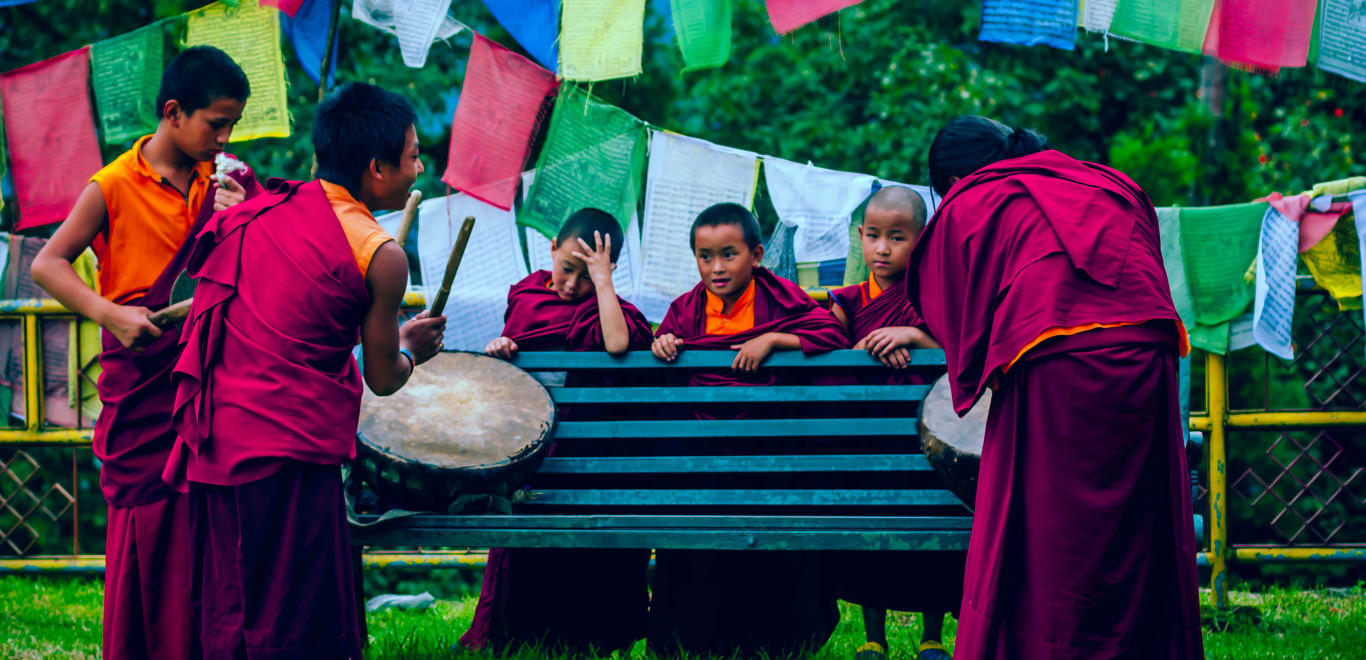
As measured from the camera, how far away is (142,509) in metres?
2.84

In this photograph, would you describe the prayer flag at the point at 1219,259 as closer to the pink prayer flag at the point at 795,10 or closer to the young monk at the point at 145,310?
the pink prayer flag at the point at 795,10

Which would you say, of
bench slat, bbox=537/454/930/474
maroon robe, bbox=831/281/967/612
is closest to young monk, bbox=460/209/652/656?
bench slat, bbox=537/454/930/474

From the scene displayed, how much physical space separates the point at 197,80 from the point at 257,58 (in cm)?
157

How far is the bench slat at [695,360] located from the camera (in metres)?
3.23

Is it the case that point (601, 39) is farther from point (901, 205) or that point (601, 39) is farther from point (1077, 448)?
point (1077, 448)

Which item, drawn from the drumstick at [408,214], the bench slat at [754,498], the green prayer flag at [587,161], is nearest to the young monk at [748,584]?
the bench slat at [754,498]

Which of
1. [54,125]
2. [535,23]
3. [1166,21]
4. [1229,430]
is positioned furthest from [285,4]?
[1229,430]

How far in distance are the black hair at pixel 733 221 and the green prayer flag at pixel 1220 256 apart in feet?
5.70

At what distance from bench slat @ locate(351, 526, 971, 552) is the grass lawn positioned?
1.97 feet

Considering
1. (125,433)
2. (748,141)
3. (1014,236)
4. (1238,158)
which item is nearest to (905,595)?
(1014,236)

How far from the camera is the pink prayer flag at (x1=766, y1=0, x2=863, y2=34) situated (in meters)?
4.05

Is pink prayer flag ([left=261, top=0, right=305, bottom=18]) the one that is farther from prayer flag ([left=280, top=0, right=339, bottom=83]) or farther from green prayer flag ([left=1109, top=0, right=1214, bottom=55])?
green prayer flag ([left=1109, top=0, right=1214, bottom=55])

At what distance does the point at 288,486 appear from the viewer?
7.57 feet

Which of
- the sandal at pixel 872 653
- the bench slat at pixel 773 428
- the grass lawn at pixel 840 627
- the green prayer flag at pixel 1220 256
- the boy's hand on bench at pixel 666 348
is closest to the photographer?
the bench slat at pixel 773 428
